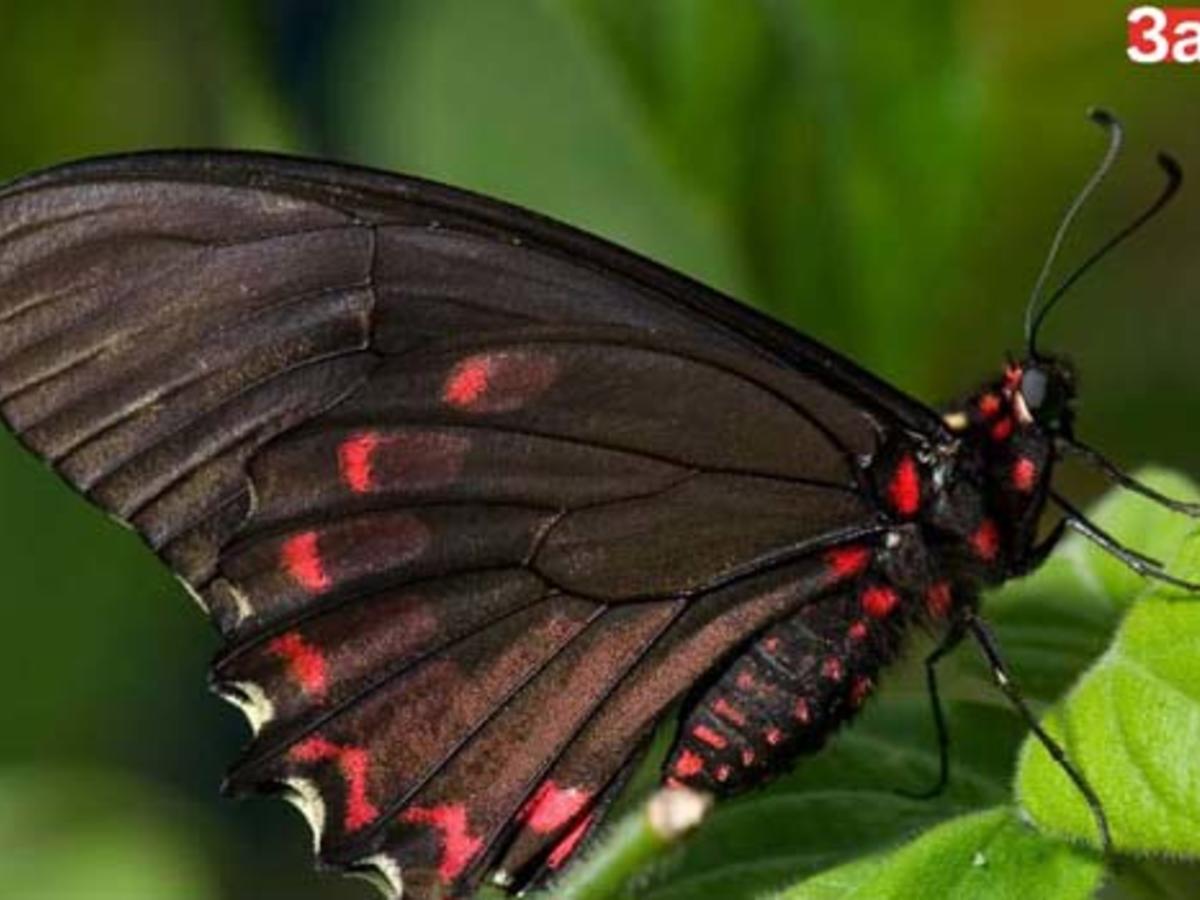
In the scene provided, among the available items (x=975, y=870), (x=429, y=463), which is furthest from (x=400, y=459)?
(x=975, y=870)

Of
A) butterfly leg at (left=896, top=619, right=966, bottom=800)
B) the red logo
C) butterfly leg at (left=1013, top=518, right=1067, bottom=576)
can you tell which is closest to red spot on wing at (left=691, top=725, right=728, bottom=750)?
butterfly leg at (left=896, top=619, right=966, bottom=800)

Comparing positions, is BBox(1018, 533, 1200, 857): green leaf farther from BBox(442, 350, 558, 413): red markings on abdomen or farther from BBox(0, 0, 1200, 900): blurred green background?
BBox(0, 0, 1200, 900): blurred green background

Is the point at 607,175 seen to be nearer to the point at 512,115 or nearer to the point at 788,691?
the point at 512,115

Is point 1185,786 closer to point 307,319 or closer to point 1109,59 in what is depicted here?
point 307,319

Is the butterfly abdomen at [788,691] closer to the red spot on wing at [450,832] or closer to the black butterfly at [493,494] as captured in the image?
the black butterfly at [493,494]

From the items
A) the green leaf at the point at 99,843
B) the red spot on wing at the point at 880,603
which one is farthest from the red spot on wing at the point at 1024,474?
the green leaf at the point at 99,843

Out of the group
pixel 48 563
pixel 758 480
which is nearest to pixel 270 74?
pixel 48 563
